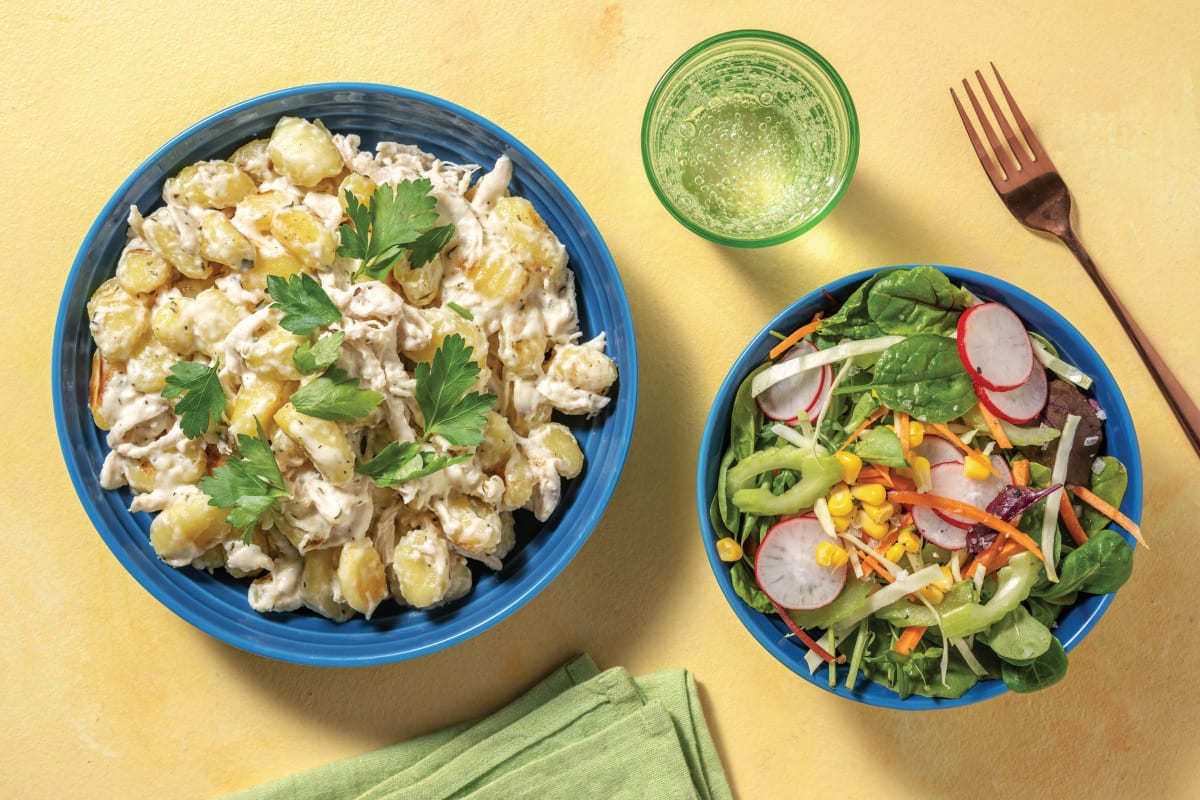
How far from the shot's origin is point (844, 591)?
192 cm

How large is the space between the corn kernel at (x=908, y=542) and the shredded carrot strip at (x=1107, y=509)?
13.9 inches

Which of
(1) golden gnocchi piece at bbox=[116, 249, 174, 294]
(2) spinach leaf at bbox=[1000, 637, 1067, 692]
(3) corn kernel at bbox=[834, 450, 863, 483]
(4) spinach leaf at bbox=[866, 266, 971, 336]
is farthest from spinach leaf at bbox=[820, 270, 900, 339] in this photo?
(1) golden gnocchi piece at bbox=[116, 249, 174, 294]

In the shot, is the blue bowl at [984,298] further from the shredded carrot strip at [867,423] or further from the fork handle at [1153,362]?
the fork handle at [1153,362]

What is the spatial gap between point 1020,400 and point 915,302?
0.96ft

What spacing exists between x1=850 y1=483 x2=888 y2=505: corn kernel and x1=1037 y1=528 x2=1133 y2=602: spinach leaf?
15.9 inches

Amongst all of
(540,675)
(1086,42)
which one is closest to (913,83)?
(1086,42)

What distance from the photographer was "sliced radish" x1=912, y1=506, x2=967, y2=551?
74.3 inches

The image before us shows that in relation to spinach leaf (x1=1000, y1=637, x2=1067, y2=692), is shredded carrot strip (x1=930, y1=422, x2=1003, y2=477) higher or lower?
higher

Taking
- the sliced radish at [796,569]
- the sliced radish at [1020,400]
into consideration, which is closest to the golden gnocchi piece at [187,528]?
the sliced radish at [796,569]

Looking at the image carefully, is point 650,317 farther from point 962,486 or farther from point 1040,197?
point 1040,197

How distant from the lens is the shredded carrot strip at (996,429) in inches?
74.3

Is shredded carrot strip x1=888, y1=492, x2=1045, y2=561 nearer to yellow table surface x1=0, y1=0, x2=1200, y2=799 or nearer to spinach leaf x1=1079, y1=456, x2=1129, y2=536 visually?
spinach leaf x1=1079, y1=456, x2=1129, y2=536

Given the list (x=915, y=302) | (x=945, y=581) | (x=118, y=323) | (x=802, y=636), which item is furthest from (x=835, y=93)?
(x=118, y=323)

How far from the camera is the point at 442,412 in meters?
1.79
